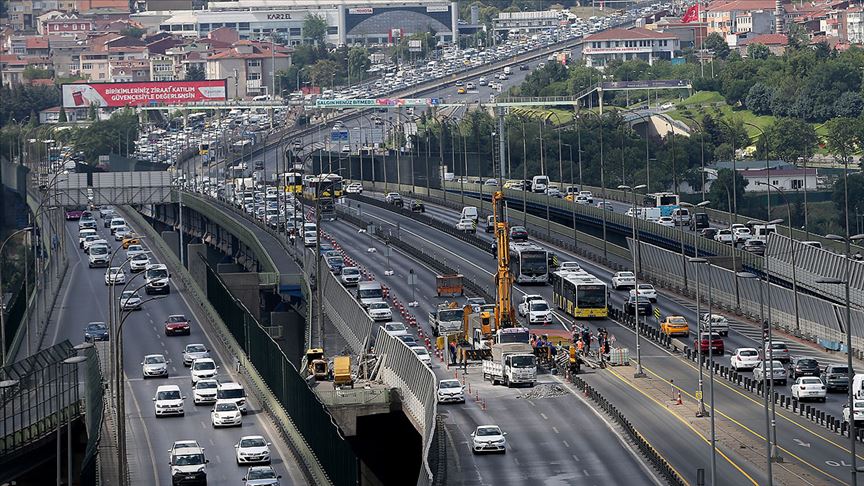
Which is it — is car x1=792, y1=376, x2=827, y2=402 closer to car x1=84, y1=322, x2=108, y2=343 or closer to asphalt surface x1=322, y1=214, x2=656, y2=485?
asphalt surface x1=322, y1=214, x2=656, y2=485

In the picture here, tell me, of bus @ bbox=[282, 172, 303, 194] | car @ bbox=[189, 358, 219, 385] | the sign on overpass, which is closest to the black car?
car @ bbox=[189, 358, 219, 385]

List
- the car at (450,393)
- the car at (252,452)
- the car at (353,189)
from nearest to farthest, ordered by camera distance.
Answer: the car at (252,452) < the car at (450,393) < the car at (353,189)

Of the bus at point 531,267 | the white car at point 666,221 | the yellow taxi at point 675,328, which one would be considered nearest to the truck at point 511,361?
the yellow taxi at point 675,328

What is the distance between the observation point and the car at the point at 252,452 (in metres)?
63.1

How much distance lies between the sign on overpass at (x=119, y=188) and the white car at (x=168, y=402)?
88690 millimetres

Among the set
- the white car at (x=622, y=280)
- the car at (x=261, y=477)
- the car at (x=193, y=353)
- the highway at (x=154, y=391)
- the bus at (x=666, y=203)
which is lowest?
the highway at (x=154, y=391)

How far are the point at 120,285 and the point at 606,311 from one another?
34.1m

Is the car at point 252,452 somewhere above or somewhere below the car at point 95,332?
above

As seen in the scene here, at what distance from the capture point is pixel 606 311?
95750 millimetres

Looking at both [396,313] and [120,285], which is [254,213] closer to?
[120,285]

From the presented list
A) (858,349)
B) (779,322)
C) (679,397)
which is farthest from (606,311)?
(679,397)

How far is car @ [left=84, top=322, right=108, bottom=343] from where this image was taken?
9375 centimetres

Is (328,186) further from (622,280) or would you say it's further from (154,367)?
(154,367)

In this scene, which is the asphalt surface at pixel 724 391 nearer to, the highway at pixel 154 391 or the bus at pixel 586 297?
the bus at pixel 586 297
